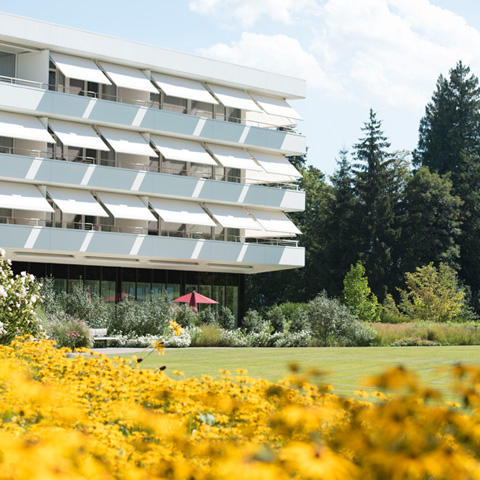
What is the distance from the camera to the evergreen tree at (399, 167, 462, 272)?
59.8m

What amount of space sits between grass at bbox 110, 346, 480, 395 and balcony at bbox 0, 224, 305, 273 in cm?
1131

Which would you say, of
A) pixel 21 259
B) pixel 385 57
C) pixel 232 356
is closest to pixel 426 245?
pixel 385 57

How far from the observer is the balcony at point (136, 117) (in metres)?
35.7

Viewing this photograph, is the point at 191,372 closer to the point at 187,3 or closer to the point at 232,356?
the point at 232,356

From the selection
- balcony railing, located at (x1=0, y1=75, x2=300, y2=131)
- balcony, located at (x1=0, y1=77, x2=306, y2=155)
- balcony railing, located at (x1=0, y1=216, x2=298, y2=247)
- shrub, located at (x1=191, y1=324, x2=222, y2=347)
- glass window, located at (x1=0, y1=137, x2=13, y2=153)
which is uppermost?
balcony railing, located at (x1=0, y1=75, x2=300, y2=131)

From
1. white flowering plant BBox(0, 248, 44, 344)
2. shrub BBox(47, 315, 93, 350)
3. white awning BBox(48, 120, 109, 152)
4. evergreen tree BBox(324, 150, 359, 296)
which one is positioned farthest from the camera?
evergreen tree BBox(324, 150, 359, 296)

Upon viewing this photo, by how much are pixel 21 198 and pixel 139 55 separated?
9.36m

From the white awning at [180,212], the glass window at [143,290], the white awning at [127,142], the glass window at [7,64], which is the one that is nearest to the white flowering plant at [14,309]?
the white awning at [127,142]

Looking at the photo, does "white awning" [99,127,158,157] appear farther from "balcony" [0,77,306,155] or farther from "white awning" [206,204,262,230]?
"white awning" [206,204,262,230]

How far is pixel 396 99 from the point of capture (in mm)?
59750

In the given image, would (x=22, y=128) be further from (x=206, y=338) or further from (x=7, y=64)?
(x=206, y=338)

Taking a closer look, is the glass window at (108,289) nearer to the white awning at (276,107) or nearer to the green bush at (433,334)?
the white awning at (276,107)

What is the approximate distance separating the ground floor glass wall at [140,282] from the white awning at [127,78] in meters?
8.62

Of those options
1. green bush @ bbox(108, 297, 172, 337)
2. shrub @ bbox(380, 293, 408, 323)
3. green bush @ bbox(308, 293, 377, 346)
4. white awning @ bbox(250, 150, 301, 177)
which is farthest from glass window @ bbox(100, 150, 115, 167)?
shrub @ bbox(380, 293, 408, 323)
